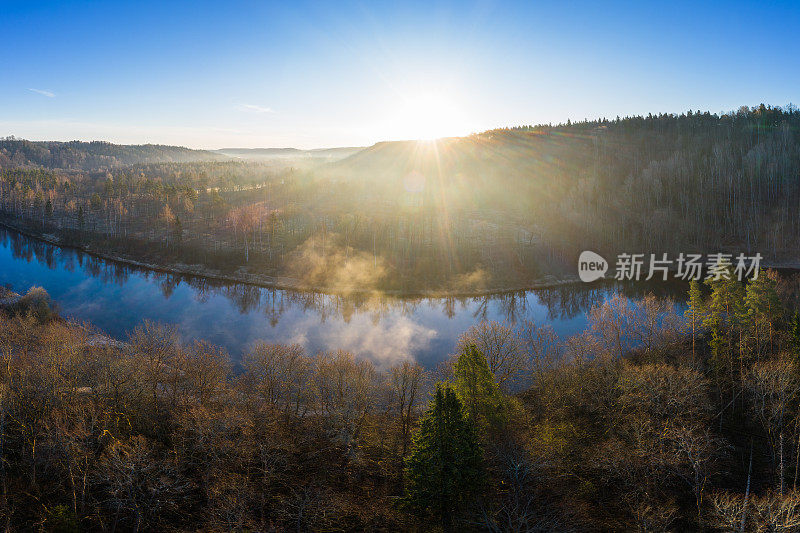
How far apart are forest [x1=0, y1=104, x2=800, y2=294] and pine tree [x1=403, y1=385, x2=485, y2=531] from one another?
49974 mm

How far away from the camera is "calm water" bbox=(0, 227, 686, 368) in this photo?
49.3 metres

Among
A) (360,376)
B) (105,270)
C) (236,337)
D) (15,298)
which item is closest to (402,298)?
(236,337)

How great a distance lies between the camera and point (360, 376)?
95.7 feet

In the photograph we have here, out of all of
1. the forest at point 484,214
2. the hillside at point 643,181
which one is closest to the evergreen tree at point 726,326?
the forest at point 484,214

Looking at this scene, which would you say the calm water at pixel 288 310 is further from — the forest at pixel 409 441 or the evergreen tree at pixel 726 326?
the evergreen tree at pixel 726 326

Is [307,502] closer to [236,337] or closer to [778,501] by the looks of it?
[778,501]

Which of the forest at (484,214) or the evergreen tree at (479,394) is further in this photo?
the forest at (484,214)

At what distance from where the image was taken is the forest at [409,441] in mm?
20109

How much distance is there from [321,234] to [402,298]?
94.9 feet

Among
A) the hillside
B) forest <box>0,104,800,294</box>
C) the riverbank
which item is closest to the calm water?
the riverbank

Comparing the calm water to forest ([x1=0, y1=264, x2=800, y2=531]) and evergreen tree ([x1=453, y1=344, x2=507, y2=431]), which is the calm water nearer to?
forest ([x1=0, y1=264, x2=800, y2=531])

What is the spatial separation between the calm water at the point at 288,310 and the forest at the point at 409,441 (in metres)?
15.1

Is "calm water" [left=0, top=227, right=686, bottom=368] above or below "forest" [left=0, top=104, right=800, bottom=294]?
below

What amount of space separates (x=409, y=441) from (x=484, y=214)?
91200 mm
